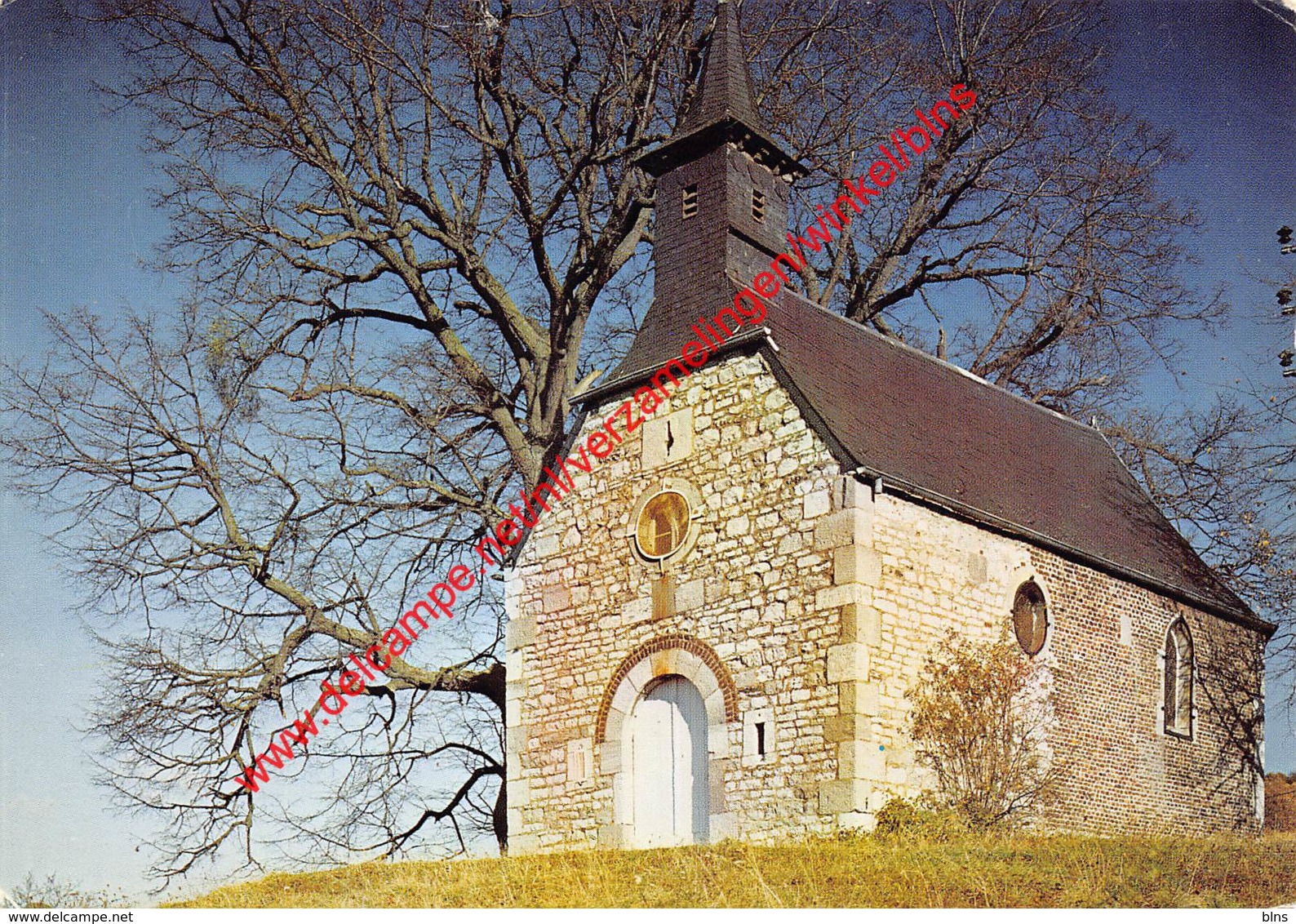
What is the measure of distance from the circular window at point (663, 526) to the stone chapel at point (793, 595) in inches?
1.2

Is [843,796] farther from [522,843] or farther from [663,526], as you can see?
[522,843]

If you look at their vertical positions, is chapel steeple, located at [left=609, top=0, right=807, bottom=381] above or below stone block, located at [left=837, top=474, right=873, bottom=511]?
above

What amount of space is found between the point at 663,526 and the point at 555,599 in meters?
1.92

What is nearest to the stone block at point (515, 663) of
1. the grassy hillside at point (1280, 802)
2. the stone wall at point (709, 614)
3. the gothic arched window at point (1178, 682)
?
the stone wall at point (709, 614)

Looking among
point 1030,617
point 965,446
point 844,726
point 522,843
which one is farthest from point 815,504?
point 522,843

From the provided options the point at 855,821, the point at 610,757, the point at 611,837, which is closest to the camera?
the point at 855,821

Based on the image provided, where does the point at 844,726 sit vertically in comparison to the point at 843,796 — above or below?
above

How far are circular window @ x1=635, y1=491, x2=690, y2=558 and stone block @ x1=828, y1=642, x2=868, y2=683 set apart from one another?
262 centimetres

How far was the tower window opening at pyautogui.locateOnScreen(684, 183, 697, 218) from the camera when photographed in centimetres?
1950

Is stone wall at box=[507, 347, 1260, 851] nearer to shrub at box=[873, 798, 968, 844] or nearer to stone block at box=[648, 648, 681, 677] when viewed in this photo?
stone block at box=[648, 648, 681, 677]

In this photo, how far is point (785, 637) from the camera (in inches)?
625

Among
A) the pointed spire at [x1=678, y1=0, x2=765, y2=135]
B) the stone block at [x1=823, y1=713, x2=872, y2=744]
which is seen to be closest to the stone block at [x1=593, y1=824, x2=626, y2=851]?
the stone block at [x1=823, y1=713, x2=872, y2=744]

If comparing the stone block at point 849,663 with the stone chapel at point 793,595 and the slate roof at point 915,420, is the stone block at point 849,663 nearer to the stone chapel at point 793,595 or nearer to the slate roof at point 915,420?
the stone chapel at point 793,595
